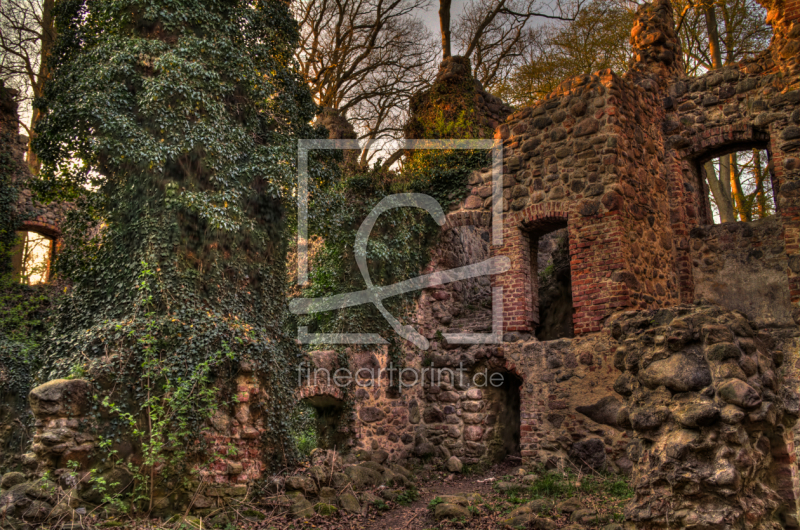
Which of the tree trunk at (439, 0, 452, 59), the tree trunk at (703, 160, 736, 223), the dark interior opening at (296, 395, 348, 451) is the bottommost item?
the dark interior opening at (296, 395, 348, 451)

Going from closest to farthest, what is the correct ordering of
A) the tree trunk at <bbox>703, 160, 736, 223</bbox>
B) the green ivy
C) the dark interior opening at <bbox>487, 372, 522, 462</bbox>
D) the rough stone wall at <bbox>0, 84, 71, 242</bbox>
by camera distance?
1. the dark interior opening at <bbox>487, 372, 522, 462</bbox>
2. the green ivy
3. the rough stone wall at <bbox>0, 84, 71, 242</bbox>
4. the tree trunk at <bbox>703, 160, 736, 223</bbox>

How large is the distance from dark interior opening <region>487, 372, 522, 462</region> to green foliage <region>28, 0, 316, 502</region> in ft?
11.7

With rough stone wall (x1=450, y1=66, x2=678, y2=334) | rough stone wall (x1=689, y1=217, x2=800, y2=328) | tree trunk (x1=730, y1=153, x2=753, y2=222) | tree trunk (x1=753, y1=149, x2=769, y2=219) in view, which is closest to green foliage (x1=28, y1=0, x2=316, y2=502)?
rough stone wall (x1=450, y1=66, x2=678, y2=334)

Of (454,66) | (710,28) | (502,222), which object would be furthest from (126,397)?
(710,28)

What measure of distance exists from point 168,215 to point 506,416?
6.17 meters

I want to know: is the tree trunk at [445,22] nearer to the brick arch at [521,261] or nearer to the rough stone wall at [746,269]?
the brick arch at [521,261]

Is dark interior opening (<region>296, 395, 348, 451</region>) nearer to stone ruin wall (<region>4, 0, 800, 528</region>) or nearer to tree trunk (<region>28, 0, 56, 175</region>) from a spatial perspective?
stone ruin wall (<region>4, 0, 800, 528</region>)

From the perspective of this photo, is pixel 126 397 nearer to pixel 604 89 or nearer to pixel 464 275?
pixel 464 275

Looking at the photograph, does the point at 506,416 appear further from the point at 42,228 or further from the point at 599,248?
the point at 42,228

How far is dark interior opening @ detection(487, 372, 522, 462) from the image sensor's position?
9195 millimetres

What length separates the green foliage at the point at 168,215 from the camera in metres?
6.12

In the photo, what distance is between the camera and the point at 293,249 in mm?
9281

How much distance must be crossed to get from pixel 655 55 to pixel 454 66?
5.01 m

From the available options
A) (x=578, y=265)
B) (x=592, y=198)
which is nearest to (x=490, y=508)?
(x=578, y=265)
